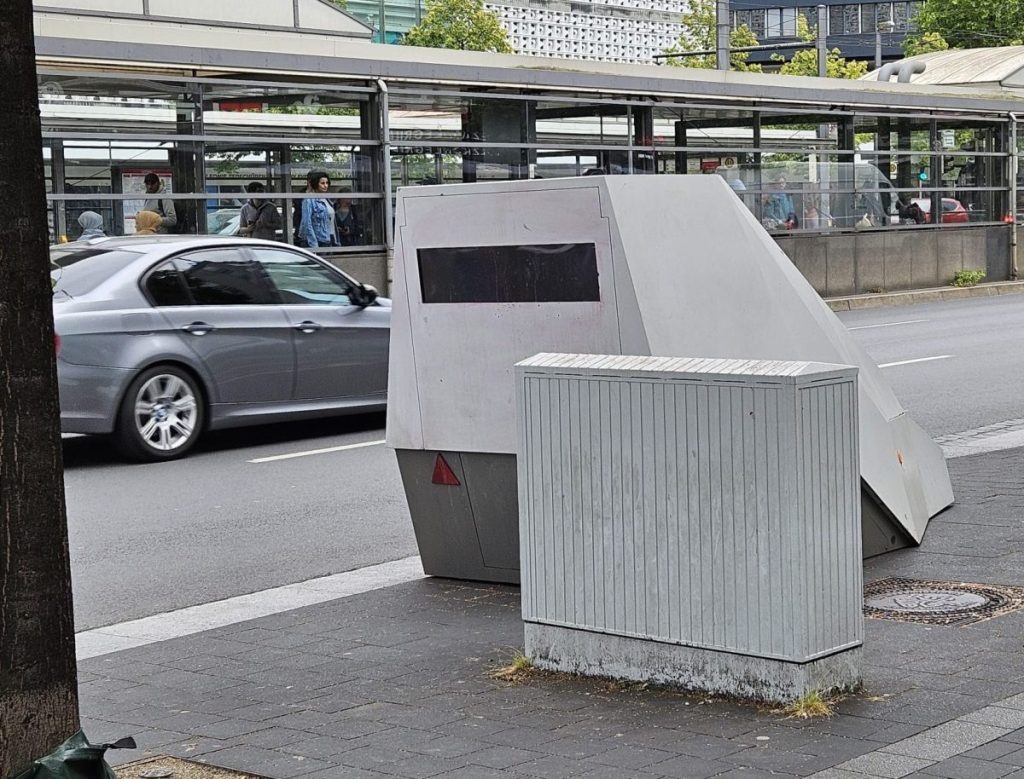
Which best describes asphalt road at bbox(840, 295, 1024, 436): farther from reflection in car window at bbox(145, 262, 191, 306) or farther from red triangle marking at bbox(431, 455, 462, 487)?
red triangle marking at bbox(431, 455, 462, 487)

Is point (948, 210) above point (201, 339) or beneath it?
above

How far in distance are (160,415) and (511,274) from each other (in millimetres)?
6004

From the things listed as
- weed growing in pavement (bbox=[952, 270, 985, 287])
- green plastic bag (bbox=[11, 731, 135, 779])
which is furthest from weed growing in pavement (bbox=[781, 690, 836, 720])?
weed growing in pavement (bbox=[952, 270, 985, 287])

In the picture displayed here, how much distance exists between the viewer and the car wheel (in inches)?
469

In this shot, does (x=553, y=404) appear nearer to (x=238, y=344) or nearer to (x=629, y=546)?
(x=629, y=546)

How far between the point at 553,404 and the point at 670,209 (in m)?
1.47

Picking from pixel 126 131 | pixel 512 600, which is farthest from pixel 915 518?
pixel 126 131

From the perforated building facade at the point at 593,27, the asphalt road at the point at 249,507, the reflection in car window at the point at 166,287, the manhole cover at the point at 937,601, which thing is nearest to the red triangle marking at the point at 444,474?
the asphalt road at the point at 249,507

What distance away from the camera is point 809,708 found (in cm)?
490

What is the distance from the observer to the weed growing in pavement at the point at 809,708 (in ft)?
16.0

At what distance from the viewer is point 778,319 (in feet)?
22.6

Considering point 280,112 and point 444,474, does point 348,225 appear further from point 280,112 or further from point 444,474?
point 444,474

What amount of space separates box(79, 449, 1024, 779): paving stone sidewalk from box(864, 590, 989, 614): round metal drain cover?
0.25m

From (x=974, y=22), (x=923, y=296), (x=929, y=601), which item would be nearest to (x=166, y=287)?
(x=929, y=601)
